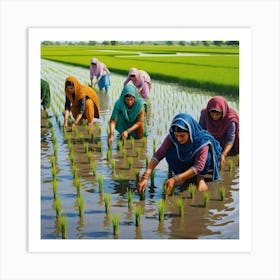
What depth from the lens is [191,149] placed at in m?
5.78

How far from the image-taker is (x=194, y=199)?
576 cm

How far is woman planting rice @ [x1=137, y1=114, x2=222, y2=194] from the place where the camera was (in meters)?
5.74

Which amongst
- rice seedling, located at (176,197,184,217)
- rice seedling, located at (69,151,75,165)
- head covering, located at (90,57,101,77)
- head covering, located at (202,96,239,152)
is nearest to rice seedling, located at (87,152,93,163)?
rice seedling, located at (69,151,75,165)


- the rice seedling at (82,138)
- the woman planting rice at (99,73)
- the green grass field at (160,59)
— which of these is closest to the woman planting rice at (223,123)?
the green grass field at (160,59)

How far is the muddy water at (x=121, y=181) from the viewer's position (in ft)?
18.5

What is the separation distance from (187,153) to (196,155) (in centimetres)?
6

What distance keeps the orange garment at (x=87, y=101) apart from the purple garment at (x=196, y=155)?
55cm

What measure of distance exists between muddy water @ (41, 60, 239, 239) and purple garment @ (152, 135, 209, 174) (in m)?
0.08

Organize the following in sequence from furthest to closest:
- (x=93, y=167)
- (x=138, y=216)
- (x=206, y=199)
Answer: (x=93, y=167)
(x=206, y=199)
(x=138, y=216)

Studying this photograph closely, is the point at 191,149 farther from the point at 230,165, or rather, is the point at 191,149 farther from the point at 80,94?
the point at 80,94

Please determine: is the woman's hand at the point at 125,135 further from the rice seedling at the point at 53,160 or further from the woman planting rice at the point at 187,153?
the rice seedling at the point at 53,160

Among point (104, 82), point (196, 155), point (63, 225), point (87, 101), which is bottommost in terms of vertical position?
point (63, 225)
